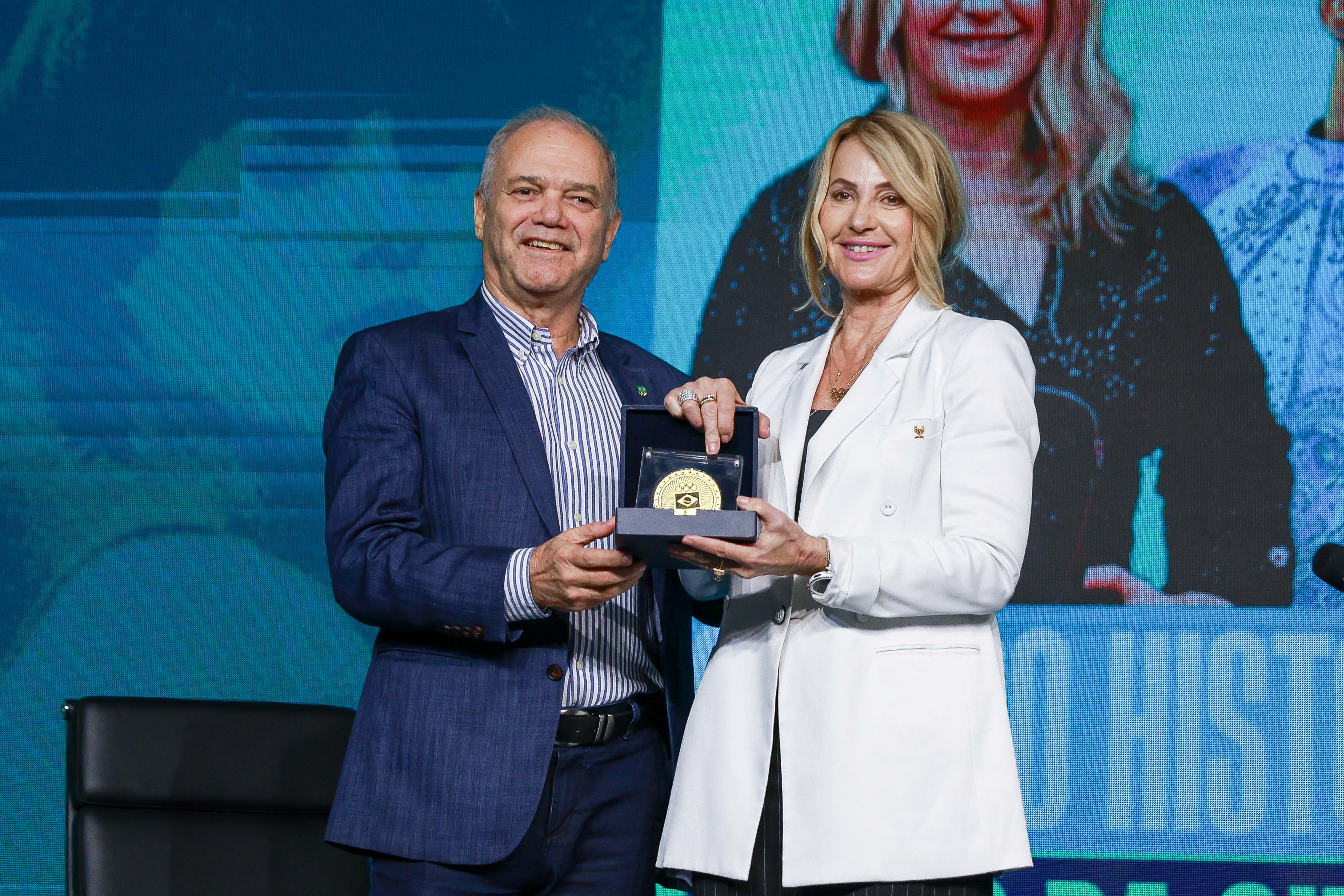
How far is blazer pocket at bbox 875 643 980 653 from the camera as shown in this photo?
5.45 ft

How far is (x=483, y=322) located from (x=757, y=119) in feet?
5.81

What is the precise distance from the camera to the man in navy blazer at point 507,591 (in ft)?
5.71

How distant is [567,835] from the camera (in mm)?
1833

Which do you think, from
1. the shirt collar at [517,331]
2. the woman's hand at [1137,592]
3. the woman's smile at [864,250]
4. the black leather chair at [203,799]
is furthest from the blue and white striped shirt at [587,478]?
the woman's hand at [1137,592]

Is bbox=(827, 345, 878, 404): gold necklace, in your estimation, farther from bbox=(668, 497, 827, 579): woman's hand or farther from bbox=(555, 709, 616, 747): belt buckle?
bbox=(555, 709, 616, 747): belt buckle

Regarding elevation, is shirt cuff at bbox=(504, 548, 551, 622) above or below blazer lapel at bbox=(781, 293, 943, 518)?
below

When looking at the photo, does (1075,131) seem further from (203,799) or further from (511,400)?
(203,799)

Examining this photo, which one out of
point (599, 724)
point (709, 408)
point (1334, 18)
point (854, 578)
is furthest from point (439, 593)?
point (1334, 18)

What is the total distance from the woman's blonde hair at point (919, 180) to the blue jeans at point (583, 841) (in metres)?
0.85

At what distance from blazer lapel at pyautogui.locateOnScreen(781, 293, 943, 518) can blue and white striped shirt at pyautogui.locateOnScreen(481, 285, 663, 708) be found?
290 mm

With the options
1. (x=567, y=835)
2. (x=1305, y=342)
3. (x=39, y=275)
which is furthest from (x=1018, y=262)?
(x=39, y=275)

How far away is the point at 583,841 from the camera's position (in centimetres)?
187

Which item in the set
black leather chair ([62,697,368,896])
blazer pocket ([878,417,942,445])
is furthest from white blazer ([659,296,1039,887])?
black leather chair ([62,697,368,896])

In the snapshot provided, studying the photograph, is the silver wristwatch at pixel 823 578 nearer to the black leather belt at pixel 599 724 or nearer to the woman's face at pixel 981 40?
the black leather belt at pixel 599 724
